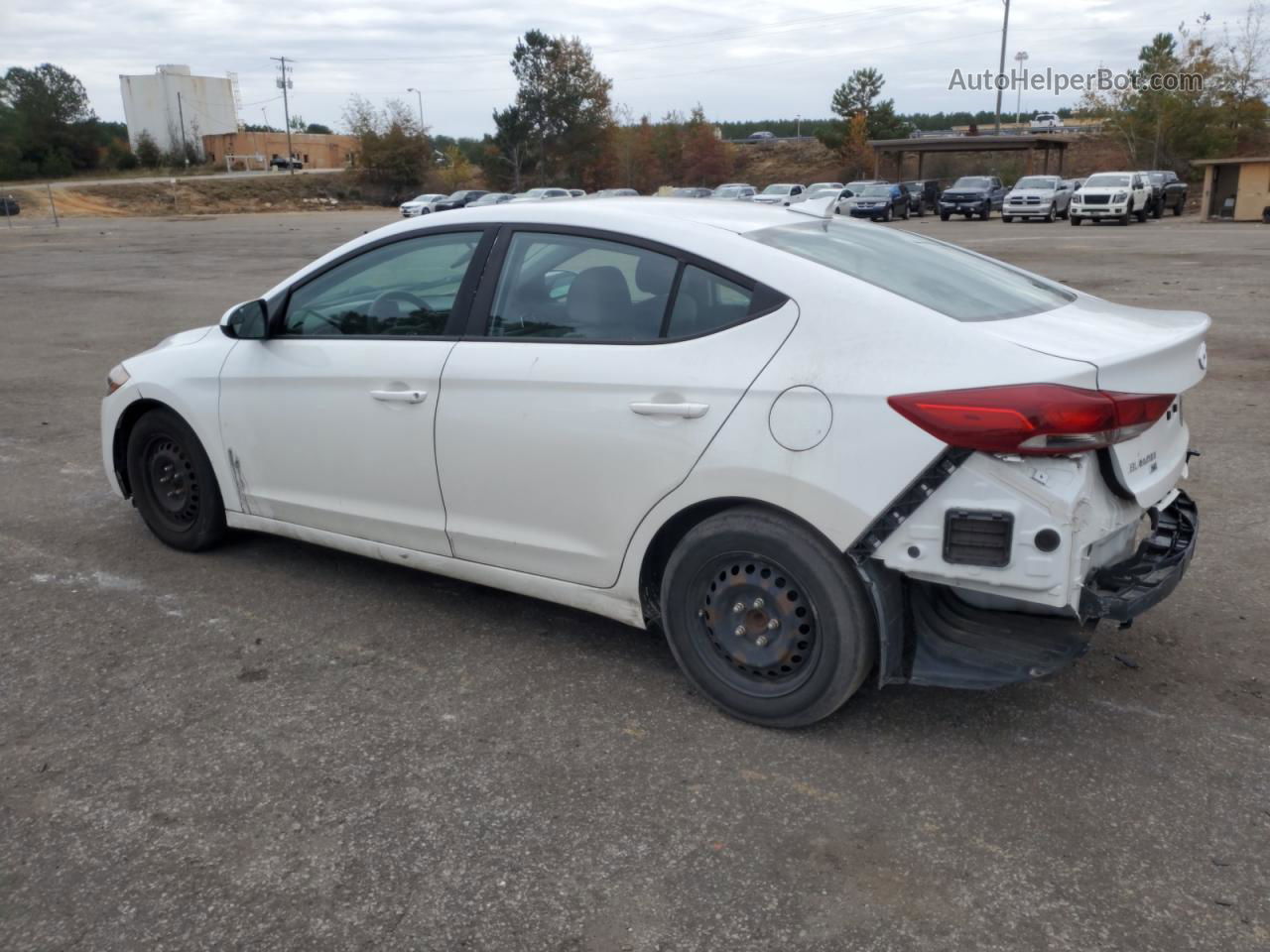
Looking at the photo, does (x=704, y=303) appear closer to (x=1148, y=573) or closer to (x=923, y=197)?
(x=1148, y=573)

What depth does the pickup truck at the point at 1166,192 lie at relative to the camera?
41781 mm

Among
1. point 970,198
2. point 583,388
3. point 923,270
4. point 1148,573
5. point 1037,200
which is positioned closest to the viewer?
point 1148,573

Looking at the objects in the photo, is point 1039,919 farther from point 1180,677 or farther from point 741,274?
point 741,274

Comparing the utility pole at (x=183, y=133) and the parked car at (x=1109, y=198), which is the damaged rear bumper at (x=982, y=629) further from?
the utility pole at (x=183, y=133)

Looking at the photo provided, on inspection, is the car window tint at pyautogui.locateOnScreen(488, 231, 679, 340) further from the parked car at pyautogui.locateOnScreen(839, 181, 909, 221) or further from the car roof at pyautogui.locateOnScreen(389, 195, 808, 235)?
the parked car at pyautogui.locateOnScreen(839, 181, 909, 221)

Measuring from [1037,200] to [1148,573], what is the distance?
4109 centimetres

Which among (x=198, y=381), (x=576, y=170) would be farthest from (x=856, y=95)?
(x=198, y=381)

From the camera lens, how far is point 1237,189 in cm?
3772

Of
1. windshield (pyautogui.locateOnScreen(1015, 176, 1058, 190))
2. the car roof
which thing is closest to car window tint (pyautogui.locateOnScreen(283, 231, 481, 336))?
the car roof

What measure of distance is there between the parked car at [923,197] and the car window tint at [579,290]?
46626mm

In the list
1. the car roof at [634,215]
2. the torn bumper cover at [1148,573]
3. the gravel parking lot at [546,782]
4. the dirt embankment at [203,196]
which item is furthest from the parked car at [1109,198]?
the dirt embankment at [203,196]

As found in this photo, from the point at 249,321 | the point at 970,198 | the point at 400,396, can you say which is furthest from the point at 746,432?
the point at 970,198

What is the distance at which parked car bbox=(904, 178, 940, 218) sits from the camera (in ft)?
159

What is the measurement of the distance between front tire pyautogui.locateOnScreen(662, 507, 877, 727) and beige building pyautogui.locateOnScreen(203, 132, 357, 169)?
103 metres
